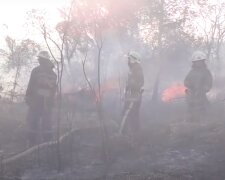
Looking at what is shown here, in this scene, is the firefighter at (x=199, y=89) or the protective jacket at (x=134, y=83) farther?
the firefighter at (x=199, y=89)

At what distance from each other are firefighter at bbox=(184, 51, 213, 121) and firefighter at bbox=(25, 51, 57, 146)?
4441mm

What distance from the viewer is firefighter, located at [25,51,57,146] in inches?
408

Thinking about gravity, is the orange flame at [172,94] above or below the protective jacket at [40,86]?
below

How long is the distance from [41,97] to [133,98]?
8.18 ft

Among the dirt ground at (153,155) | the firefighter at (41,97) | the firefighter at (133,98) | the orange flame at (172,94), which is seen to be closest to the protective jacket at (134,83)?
the firefighter at (133,98)

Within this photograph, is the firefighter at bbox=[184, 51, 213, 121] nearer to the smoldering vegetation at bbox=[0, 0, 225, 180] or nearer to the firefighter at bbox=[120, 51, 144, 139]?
the smoldering vegetation at bbox=[0, 0, 225, 180]

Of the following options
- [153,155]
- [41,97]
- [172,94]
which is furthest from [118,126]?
[172,94]

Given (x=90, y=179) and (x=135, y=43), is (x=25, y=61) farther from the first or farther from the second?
(x=90, y=179)

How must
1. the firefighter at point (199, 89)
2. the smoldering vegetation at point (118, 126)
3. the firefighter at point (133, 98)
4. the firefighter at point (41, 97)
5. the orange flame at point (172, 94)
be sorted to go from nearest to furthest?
the smoldering vegetation at point (118, 126) < the firefighter at point (41, 97) < the firefighter at point (133, 98) < the firefighter at point (199, 89) < the orange flame at point (172, 94)

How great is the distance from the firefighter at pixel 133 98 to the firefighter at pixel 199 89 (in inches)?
84.4

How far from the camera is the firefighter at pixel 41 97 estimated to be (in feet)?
34.0

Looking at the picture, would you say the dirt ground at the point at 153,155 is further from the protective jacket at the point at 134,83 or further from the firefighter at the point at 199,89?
the protective jacket at the point at 134,83

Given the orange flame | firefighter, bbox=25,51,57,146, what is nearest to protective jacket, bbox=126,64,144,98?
firefighter, bbox=25,51,57,146

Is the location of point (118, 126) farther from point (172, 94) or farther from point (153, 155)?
point (172, 94)
